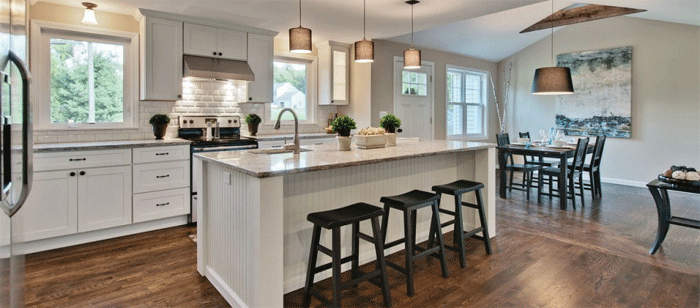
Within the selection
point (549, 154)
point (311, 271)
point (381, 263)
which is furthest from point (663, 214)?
point (311, 271)

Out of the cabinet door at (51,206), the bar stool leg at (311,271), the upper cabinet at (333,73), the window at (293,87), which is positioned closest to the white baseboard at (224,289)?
the bar stool leg at (311,271)

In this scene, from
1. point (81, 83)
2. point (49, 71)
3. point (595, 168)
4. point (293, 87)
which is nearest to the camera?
point (49, 71)

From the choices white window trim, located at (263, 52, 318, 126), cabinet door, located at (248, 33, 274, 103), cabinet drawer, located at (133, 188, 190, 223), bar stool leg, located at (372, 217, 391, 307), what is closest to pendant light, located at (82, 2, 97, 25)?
cabinet door, located at (248, 33, 274, 103)

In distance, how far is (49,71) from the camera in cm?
388

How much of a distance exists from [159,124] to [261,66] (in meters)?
1.40

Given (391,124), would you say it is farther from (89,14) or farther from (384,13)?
(89,14)

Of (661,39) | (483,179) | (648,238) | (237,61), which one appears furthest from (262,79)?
(661,39)

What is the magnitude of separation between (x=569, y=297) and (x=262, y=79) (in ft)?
13.1

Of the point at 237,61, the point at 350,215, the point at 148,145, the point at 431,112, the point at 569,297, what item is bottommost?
the point at 569,297

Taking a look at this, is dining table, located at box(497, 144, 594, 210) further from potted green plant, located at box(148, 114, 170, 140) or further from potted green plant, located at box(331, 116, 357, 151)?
potted green plant, located at box(148, 114, 170, 140)

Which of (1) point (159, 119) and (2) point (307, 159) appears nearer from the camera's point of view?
(2) point (307, 159)

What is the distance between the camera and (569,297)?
2.53 m

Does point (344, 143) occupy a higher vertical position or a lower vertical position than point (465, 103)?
lower

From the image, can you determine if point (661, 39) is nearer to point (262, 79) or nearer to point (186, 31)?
point (262, 79)
